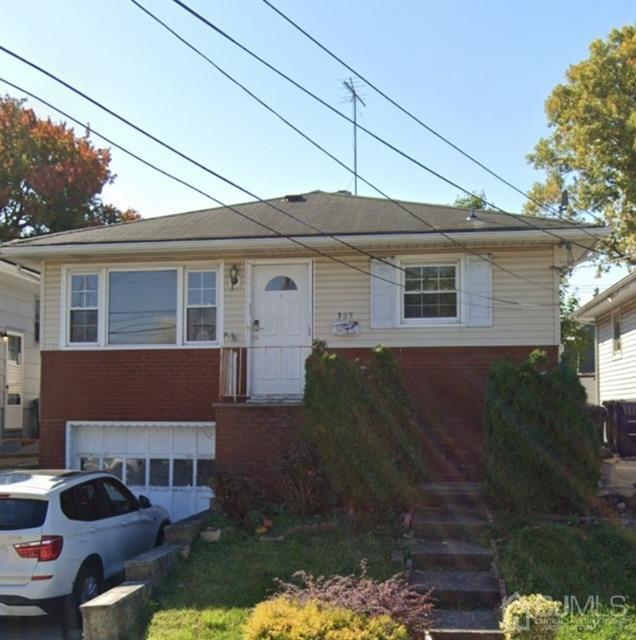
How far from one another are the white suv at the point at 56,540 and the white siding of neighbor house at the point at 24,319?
321 inches

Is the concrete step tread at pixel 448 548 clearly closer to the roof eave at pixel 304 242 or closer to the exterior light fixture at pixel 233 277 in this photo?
the roof eave at pixel 304 242

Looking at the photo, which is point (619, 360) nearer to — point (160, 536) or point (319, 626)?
point (160, 536)

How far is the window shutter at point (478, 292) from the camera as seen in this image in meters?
11.3

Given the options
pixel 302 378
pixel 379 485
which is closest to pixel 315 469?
pixel 379 485

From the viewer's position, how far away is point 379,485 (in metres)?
8.81

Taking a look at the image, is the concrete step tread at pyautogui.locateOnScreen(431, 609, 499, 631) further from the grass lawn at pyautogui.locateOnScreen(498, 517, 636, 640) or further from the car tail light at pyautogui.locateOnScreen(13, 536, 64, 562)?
the car tail light at pyautogui.locateOnScreen(13, 536, 64, 562)

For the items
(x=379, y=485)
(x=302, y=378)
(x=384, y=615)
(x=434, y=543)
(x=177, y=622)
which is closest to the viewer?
(x=384, y=615)

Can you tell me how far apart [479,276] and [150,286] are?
5.24 metres

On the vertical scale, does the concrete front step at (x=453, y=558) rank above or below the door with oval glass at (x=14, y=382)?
below

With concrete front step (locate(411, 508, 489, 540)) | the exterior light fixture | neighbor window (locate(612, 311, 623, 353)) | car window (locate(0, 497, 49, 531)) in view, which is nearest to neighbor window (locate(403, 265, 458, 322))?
the exterior light fixture

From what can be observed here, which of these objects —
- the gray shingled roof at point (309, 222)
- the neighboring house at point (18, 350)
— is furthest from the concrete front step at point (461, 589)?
the neighboring house at point (18, 350)

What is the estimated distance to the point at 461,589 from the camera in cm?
696

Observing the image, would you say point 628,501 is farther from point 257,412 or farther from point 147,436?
point 147,436

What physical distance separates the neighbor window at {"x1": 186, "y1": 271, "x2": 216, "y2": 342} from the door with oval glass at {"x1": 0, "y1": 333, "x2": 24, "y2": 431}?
19.2 ft
